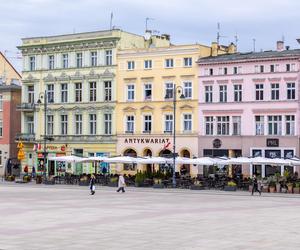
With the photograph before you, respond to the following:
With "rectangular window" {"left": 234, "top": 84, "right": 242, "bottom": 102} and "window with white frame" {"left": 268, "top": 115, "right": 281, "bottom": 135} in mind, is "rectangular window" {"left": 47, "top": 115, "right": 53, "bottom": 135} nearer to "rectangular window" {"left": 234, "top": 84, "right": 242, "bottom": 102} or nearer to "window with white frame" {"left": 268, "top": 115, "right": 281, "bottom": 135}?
"rectangular window" {"left": 234, "top": 84, "right": 242, "bottom": 102}

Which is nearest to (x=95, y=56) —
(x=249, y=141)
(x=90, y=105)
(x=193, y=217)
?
(x=90, y=105)

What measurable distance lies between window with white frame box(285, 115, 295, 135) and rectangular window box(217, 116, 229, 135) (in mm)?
6338

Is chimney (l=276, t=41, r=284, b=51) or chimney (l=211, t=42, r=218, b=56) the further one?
chimney (l=211, t=42, r=218, b=56)

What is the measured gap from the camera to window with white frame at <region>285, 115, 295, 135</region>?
66.9 meters

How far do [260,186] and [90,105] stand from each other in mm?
30624

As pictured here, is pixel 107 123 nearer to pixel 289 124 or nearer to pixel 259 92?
pixel 259 92

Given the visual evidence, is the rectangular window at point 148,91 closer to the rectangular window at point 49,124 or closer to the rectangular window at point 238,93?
the rectangular window at point 238,93

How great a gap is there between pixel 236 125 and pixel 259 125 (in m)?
2.49

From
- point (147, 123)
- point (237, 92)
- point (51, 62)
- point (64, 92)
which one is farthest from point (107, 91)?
point (237, 92)

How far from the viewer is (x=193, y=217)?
31.1 metres

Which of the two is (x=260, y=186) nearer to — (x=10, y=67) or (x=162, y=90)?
(x=162, y=90)

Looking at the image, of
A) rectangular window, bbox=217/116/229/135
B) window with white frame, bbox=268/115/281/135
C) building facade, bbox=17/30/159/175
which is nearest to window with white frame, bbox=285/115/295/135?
window with white frame, bbox=268/115/281/135

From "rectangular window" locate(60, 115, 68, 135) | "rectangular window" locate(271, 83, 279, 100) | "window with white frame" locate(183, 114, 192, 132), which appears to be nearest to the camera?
"rectangular window" locate(271, 83, 279, 100)

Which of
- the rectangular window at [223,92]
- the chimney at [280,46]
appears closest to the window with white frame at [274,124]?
the rectangular window at [223,92]
